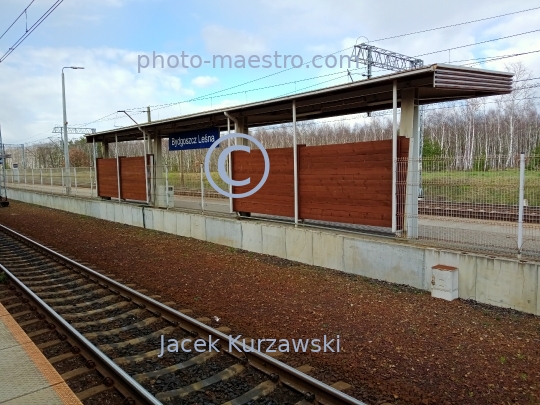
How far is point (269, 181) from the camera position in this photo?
12.0m

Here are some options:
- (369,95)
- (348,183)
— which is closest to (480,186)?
(348,183)

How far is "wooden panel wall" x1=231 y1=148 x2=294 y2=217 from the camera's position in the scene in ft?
37.2

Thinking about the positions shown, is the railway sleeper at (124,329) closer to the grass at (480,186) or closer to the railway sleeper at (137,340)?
the railway sleeper at (137,340)

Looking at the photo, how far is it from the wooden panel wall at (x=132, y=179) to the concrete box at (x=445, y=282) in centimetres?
1295

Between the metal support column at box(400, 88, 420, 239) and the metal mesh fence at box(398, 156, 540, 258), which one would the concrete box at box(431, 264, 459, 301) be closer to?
the metal mesh fence at box(398, 156, 540, 258)

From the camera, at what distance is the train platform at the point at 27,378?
419 cm

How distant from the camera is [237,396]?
452 centimetres

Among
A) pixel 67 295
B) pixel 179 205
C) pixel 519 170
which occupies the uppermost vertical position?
pixel 519 170

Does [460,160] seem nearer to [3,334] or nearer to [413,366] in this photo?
[413,366]

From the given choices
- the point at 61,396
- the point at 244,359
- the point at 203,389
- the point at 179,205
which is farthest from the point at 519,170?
the point at 179,205

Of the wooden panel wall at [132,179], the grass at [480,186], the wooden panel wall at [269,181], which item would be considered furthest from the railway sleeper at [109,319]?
the wooden panel wall at [132,179]

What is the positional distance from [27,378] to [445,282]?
6.29 metres

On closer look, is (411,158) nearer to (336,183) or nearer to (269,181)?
(336,183)

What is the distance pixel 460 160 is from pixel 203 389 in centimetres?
553
